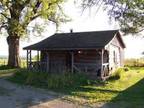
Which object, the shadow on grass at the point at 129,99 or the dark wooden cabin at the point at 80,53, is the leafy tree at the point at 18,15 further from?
the shadow on grass at the point at 129,99

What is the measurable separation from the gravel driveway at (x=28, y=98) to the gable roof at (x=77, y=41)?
7510 millimetres

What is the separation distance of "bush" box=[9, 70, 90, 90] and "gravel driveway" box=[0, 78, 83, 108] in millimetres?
1772

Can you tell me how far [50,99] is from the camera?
68.3ft

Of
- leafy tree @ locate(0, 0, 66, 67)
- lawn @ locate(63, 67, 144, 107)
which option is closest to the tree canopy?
leafy tree @ locate(0, 0, 66, 67)

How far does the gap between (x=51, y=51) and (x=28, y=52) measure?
2.71 m

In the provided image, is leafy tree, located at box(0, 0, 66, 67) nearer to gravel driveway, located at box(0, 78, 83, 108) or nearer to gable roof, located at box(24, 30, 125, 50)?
gable roof, located at box(24, 30, 125, 50)

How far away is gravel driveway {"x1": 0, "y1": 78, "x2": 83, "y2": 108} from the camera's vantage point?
62.1 feet

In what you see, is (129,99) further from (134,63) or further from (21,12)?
(134,63)

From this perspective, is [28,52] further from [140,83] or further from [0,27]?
[140,83]

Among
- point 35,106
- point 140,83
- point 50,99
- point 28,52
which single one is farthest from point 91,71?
point 35,106

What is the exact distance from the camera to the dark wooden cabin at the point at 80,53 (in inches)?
1207

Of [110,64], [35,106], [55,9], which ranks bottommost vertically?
[35,106]

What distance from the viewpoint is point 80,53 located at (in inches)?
1324

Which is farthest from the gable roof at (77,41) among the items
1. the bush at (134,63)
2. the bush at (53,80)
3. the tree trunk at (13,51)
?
the bush at (134,63)
